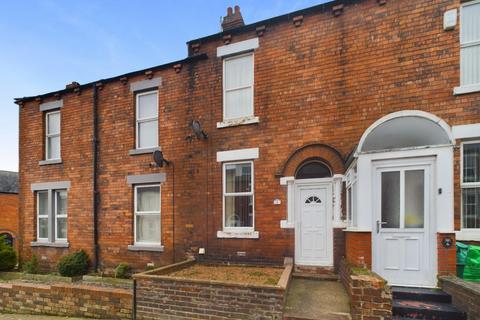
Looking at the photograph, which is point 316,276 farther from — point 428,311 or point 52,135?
point 52,135

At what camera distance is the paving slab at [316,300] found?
470 cm

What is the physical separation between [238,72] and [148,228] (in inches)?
217

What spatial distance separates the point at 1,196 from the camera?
21.9 metres

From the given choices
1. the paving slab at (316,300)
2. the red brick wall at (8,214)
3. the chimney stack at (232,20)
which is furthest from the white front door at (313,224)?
the red brick wall at (8,214)

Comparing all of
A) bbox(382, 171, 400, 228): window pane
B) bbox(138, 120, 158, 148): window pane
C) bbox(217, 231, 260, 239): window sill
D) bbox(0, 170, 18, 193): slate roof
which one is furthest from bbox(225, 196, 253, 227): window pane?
bbox(0, 170, 18, 193): slate roof

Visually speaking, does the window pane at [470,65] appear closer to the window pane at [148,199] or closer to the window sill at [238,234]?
the window sill at [238,234]

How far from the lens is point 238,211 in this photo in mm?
8023

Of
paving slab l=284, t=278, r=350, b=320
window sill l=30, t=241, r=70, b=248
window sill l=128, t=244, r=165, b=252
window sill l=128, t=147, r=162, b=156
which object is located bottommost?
window sill l=30, t=241, r=70, b=248

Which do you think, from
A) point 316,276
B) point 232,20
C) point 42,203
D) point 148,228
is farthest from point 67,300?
point 232,20

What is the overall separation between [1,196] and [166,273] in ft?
73.9

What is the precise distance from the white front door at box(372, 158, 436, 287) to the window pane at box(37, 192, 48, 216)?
11125mm

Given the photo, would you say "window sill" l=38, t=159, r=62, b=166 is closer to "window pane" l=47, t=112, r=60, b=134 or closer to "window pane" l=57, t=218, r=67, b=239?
"window pane" l=47, t=112, r=60, b=134

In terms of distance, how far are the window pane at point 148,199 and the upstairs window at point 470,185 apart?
7739 millimetres

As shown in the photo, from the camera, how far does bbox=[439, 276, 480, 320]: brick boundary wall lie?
14.0ft
